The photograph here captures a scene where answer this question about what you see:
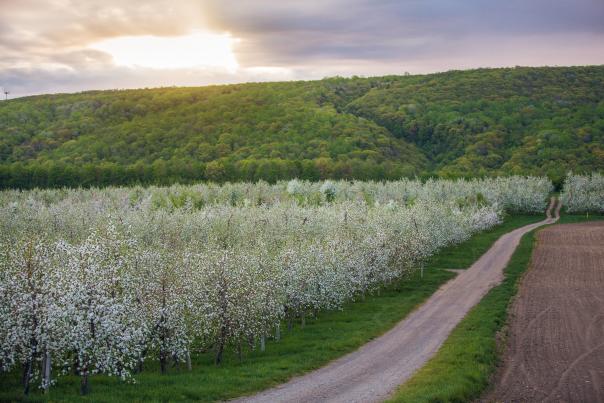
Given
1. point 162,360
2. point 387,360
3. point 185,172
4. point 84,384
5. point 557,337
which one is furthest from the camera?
point 185,172

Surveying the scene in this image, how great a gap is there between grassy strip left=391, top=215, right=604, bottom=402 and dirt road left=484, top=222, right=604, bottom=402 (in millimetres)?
951

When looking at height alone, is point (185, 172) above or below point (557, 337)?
above

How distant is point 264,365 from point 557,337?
20.3m

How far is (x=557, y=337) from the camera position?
3894cm

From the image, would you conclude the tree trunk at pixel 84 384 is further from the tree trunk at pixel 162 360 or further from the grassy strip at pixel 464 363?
the grassy strip at pixel 464 363

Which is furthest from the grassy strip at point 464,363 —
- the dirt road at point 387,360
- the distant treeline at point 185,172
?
the distant treeline at point 185,172

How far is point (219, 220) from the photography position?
70875 millimetres

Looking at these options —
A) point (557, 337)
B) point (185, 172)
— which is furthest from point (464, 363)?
point (185, 172)

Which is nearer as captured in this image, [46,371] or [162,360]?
[46,371]

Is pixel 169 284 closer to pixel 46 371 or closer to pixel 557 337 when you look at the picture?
pixel 46 371

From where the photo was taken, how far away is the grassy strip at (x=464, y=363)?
2809cm

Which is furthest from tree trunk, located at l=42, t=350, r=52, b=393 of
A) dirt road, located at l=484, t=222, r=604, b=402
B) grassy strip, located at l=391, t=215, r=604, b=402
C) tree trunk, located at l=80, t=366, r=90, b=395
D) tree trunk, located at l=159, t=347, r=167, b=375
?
dirt road, located at l=484, t=222, r=604, b=402

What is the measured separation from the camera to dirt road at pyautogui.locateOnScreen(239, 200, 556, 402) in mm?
28031

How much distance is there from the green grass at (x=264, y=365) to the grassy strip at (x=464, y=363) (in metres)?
5.59
